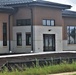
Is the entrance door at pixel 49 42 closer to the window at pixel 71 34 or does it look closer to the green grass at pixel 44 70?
the window at pixel 71 34

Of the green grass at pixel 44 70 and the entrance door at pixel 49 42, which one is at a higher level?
the entrance door at pixel 49 42

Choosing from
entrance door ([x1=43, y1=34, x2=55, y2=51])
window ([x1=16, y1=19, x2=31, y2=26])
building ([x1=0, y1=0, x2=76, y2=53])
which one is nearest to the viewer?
building ([x1=0, y1=0, x2=76, y2=53])

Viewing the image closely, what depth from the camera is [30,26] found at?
150 ft

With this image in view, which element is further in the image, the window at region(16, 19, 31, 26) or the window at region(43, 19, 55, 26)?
the window at region(43, 19, 55, 26)

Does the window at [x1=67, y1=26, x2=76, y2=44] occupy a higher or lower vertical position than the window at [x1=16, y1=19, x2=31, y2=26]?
lower

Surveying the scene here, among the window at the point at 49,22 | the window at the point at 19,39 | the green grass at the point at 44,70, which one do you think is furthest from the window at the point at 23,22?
the green grass at the point at 44,70

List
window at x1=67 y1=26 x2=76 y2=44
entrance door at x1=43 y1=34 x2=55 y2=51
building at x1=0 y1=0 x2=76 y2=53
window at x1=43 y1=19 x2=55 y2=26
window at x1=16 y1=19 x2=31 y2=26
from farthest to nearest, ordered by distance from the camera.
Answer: window at x1=67 y1=26 x2=76 y2=44 < entrance door at x1=43 y1=34 x2=55 y2=51 < window at x1=43 y1=19 x2=55 y2=26 < window at x1=16 y1=19 x2=31 y2=26 < building at x1=0 y1=0 x2=76 y2=53

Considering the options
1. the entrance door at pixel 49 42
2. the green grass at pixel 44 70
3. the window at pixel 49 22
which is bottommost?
the green grass at pixel 44 70

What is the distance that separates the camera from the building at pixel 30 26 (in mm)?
45312

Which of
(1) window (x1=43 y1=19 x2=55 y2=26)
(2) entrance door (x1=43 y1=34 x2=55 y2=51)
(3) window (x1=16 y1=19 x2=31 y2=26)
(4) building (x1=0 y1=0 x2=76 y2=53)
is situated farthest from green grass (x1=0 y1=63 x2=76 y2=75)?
(2) entrance door (x1=43 y1=34 x2=55 y2=51)

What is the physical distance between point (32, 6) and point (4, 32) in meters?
5.65

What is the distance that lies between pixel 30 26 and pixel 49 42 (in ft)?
15.7

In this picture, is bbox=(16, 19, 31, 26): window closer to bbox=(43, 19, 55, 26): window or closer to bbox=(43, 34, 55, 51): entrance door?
bbox=(43, 19, 55, 26): window

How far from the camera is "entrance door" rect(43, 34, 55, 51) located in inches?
1880
